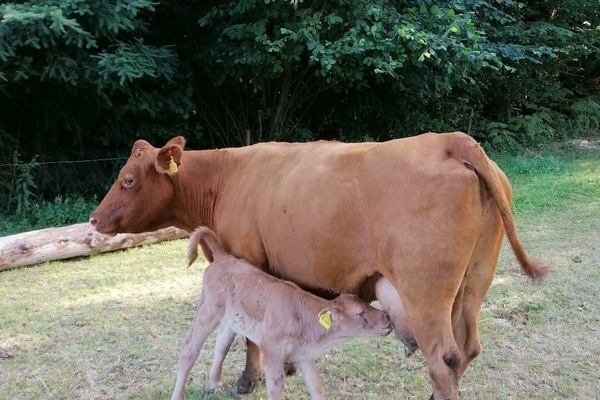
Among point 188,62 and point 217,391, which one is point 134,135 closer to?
point 188,62

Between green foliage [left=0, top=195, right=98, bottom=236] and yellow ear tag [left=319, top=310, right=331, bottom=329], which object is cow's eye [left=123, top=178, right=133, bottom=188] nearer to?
yellow ear tag [left=319, top=310, right=331, bottom=329]

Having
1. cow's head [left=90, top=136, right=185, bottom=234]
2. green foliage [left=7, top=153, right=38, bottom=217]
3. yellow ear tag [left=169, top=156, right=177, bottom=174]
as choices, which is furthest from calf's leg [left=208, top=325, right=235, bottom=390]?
green foliage [left=7, top=153, right=38, bottom=217]

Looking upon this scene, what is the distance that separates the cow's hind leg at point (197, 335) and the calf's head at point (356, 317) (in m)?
0.80

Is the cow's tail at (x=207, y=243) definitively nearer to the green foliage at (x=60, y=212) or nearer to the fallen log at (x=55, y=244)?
the fallen log at (x=55, y=244)

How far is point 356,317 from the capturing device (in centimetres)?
326

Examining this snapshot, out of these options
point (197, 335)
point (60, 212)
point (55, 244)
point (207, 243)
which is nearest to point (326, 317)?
point (197, 335)

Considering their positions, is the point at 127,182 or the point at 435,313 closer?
the point at 435,313

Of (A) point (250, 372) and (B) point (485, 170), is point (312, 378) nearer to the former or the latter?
(A) point (250, 372)

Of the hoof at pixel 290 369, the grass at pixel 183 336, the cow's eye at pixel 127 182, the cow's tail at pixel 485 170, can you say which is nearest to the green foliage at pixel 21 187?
the grass at pixel 183 336

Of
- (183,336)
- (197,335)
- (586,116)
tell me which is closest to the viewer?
(197,335)

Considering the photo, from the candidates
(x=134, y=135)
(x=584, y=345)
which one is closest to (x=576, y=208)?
(x=584, y=345)

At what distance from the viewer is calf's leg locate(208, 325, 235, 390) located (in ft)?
13.0

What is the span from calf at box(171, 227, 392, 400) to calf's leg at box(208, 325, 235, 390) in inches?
9.3

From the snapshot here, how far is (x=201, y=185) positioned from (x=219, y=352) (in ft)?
4.06
